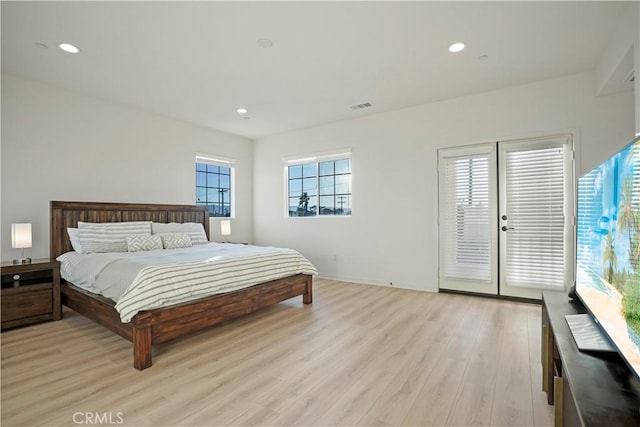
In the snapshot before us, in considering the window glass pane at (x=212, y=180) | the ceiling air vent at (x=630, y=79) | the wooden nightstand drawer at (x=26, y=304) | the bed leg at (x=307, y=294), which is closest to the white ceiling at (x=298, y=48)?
the ceiling air vent at (x=630, y=79)

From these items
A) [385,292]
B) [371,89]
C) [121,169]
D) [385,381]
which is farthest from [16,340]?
[371,89]

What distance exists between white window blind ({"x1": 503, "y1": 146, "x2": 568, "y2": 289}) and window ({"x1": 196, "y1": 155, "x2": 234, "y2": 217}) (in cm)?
474

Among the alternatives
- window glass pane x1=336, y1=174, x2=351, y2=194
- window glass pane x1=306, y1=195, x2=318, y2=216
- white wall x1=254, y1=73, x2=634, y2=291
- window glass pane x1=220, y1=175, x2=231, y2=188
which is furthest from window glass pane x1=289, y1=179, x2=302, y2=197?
window glass pane x1=220, y1=175, x2=231, y2=188

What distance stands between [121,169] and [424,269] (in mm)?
4641

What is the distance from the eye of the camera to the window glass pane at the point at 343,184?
17.4ft

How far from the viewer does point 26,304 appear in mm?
3064

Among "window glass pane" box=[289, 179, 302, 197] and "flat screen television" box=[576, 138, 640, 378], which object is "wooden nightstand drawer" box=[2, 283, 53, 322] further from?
"flat screen television" box=[576, 138, 640, 378]

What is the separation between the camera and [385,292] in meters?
4.39

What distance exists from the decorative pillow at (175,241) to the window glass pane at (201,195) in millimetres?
1357

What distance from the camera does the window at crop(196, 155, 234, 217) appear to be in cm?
Result: 556

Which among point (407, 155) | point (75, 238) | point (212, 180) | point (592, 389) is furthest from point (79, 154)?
point (592, 389)

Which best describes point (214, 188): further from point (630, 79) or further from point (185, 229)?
point (630, 79)

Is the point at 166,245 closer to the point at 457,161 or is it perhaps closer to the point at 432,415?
the point at 432,415

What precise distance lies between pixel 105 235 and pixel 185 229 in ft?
3.40
